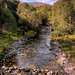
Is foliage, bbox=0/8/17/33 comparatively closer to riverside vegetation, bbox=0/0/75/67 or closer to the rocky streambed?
riverside vegetation, bbox=0/0/75/67

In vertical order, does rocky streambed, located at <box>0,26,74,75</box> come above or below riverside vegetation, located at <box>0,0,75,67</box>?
below

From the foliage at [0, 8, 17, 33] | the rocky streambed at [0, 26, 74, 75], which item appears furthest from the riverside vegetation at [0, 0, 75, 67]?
the rocky streambed at [0, 26, 74, 75]

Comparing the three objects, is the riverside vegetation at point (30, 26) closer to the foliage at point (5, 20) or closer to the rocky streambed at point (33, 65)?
the foliage at point (5, 20)

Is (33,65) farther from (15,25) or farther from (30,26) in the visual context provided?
(30,26)

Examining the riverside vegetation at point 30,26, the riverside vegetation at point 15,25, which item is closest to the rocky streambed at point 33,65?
the riverside vegetation at point 30,26

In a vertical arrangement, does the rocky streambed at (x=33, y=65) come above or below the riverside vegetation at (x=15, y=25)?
below

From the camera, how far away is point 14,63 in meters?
16.2

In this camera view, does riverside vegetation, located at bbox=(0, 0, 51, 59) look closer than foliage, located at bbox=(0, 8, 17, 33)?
No

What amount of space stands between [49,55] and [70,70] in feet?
19.8

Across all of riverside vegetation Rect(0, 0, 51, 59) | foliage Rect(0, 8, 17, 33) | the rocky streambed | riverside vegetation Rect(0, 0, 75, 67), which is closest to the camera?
the rocky streambed

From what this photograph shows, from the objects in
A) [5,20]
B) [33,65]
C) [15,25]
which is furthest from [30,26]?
[33,65]

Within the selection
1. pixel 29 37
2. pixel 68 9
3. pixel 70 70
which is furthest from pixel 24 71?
pixel 68 9

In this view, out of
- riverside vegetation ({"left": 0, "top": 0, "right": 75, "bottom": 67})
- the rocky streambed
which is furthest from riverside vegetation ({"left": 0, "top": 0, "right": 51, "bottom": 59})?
the rocky streambed

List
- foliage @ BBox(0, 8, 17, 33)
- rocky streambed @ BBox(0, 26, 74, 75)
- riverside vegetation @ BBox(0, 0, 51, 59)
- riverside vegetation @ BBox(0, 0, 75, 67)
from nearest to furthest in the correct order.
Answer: rocky streambed @ BBox(0, 26, 74, 75) < riverside vegetation @ BBox(0, 0, 75, 67) < foliage @ BBox(0, 8, 17, 33) < riverside vegetation @ BBox(0, 0, 51, 59)
